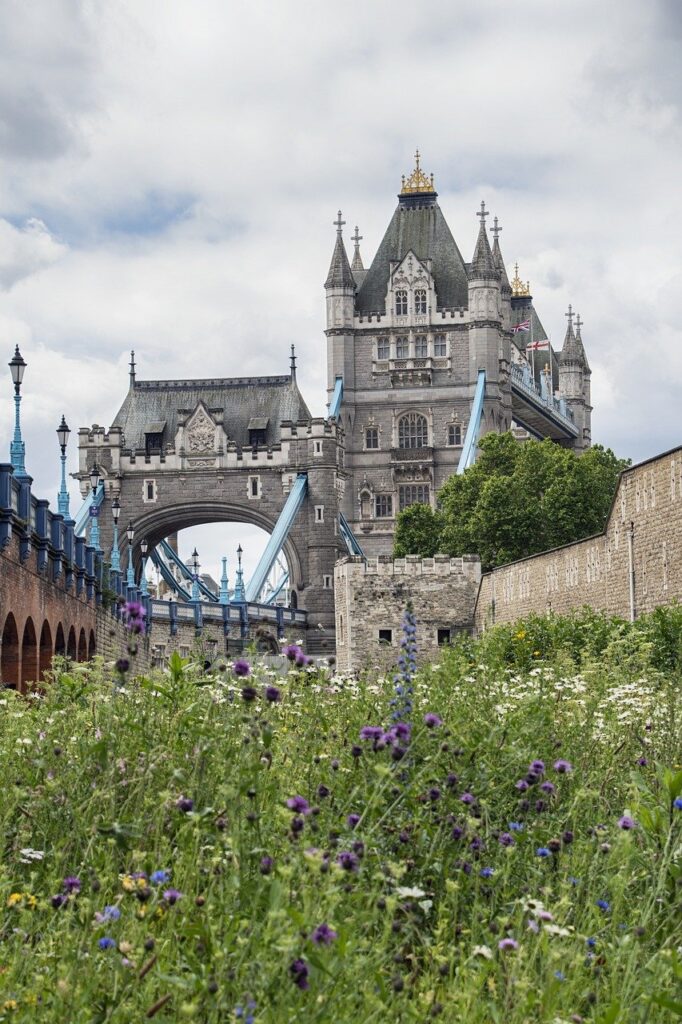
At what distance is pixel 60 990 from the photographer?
509 centimetres

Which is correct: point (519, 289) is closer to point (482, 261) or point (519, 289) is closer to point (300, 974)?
point (482, 261)

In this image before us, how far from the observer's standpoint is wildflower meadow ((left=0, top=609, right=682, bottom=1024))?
557 centimetres

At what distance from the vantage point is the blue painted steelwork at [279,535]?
7869 centimetres

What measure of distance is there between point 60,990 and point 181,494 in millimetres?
81513

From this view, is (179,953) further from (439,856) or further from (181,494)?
(181,494)

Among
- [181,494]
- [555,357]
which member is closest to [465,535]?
[181,494]

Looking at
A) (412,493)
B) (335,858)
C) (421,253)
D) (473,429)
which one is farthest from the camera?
(421,253)

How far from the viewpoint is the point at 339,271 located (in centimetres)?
9712

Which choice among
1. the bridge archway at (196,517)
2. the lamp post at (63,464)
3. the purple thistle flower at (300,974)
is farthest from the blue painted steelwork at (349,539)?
the purple thistle flower at (300,974)

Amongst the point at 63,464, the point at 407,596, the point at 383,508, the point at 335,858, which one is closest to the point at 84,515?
the point at 383,508

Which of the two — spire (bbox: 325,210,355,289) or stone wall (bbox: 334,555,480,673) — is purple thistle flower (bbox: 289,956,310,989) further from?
spire (bbox: 325,210,355,289)

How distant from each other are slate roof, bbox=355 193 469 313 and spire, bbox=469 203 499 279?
114 cm

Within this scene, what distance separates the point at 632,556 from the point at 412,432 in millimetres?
63141

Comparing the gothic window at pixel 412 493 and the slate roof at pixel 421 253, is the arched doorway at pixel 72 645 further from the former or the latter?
the slate roof at pixel 421 253
